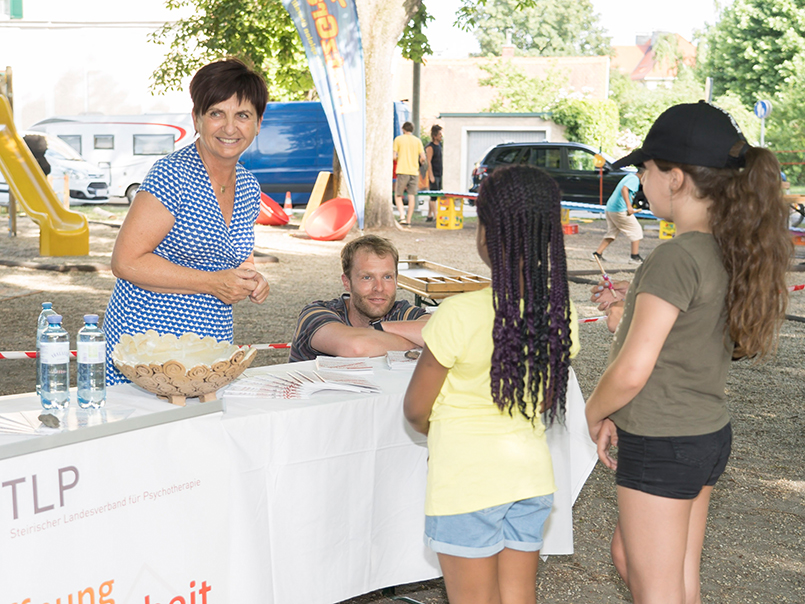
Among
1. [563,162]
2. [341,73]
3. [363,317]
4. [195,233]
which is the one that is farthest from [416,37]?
[195,233]

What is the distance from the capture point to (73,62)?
106 feet

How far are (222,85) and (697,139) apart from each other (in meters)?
1.52

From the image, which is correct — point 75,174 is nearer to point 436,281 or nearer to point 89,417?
point 436,281

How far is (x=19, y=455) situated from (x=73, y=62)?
3344 centimetres

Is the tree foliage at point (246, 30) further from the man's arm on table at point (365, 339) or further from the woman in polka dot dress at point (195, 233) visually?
the woman in polka dot dress at point (195, 233)

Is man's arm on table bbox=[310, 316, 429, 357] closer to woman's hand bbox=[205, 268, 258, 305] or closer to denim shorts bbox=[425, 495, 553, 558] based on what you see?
woman's hand bbox=[205, 268, 258, 305]

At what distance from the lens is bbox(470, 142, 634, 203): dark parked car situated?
67.9 ft

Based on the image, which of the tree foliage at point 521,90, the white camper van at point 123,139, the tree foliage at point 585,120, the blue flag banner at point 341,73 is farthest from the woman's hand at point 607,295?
the tree foliage at point 521,90

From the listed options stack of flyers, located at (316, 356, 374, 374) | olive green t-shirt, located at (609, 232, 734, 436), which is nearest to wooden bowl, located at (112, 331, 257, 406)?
stack of flyers, located at (316, 356, 374, 374)

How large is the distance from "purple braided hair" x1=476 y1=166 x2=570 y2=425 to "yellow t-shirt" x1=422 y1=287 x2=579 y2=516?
0.05 m

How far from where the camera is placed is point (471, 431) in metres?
2.14

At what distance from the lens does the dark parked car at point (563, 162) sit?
2070 cm

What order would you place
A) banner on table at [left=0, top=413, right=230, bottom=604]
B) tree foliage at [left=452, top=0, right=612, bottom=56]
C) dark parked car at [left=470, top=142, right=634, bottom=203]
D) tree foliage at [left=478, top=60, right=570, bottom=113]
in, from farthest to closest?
tree foliage at [left=452, top=0, right=612, bottom=56] → tree foliage at [left=478, top=60, right=570, bottom=113] → dark parked car at [left=470, top=142, right=634, bottom=203] → banner on table at [left=0, top=413, right=230, bottom=604]

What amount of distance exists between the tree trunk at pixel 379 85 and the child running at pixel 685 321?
13.9 metres
